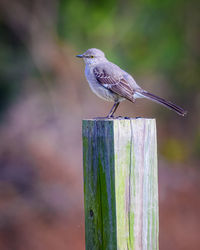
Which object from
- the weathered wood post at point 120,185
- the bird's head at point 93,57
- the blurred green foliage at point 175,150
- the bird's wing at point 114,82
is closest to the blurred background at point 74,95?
the blurred green foliage at point 175,150

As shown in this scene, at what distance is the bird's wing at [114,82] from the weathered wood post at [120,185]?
6.20ft

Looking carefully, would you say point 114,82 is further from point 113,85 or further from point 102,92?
point 102,92

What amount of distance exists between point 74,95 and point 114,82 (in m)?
5.65

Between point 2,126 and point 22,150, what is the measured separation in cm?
134

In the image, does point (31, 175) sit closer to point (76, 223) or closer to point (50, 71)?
point (76, 223)

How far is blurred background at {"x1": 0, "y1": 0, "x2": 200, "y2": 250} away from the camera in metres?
7.37

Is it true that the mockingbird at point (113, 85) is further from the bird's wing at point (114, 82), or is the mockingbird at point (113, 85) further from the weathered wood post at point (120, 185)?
the weathered wood post at point (120, 185)

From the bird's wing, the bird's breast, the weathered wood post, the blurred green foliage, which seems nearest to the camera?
the weathered wood post

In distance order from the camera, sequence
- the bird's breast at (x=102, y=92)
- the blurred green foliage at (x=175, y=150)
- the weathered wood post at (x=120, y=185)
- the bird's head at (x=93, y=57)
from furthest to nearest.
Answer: the blurred green foliage at (x=175, y=150) < the bird's head at (x=93, y=57) < the bird's breast at (x=102, y=92) < the weathered wood post at (x=120, y=185)

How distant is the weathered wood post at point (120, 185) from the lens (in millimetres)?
2301

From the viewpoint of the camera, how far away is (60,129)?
9.02 metres

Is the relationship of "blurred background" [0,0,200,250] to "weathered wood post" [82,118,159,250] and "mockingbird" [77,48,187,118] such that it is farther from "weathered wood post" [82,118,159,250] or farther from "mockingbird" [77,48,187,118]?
"weathered wood post" [82,118,159,250]

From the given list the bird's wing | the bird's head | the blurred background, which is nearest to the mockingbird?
the bird's wing

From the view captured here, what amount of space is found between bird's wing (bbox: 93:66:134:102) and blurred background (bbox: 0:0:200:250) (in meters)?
3.16
